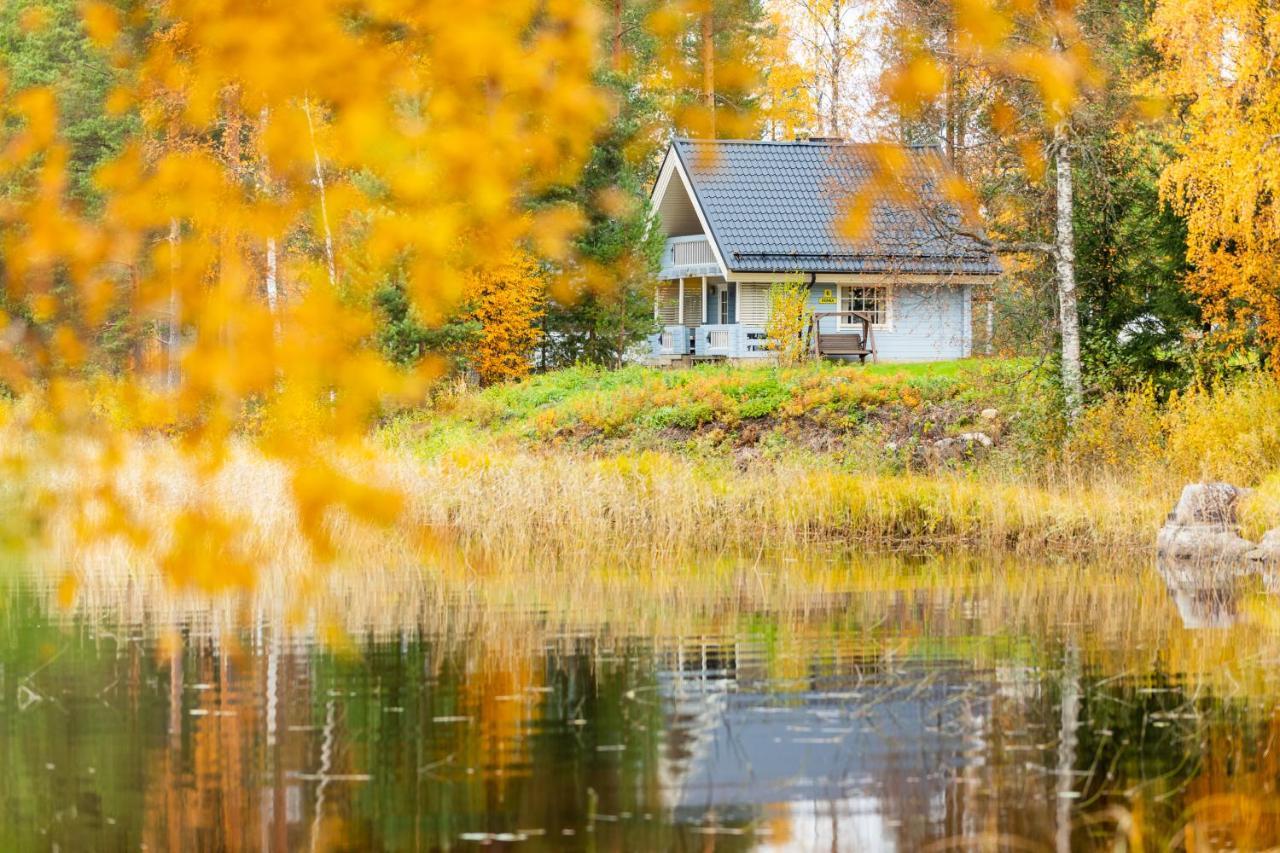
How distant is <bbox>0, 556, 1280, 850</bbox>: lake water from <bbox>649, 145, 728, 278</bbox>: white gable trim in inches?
980

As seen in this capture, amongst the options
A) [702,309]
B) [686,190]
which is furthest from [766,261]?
[702,309]

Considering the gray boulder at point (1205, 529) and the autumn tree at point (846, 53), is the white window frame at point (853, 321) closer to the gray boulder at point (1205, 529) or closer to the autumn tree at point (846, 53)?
the autumn tree at point (846, 53)

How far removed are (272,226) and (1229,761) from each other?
490 centimetres

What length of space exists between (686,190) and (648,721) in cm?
3174

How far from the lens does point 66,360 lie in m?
5.02

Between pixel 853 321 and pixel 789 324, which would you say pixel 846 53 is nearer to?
pixel 789 324

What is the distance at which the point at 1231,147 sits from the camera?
18.2 metres

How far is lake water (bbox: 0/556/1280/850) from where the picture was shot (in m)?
6.39

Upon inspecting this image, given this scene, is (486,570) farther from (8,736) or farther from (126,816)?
(126,816)

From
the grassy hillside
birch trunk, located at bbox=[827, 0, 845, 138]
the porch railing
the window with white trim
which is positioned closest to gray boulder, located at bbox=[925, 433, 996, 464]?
the grassy hillside

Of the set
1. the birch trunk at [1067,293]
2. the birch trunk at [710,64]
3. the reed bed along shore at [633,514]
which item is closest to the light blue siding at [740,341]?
the birch trunk at [1067,293]

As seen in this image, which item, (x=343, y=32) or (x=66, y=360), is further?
(x=66, y=360)

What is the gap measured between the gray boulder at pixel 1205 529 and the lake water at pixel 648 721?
1.97 m

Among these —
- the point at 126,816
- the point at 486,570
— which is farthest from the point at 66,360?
the point at 486,570
